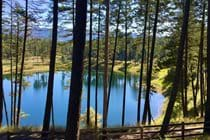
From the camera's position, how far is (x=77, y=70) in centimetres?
1030

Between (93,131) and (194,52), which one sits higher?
(194,52)

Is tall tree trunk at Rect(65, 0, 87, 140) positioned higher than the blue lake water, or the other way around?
tall tree trunk at Rect(65, 0, 87, 140)

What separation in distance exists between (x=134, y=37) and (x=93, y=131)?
66.3 feet

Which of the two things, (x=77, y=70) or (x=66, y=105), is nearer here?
(x=77, y=70)

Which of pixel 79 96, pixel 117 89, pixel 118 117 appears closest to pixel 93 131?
pixel 79 96

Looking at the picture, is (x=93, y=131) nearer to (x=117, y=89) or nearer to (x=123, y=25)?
(x=123, y=25)

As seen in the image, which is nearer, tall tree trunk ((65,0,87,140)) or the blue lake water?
tall tree trunk ((65,0,87,140))

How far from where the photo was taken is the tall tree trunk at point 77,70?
33.5 ft

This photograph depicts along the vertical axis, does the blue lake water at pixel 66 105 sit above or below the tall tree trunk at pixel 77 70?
below

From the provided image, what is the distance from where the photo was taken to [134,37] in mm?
36281

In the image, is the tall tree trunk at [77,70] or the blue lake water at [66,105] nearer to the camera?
the tall tree trunk at [77,70]

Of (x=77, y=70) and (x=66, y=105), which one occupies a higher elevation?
(x=77, y=70)

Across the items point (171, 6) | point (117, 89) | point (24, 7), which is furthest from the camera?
point (117, 89)

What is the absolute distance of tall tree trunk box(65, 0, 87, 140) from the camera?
402 inches
